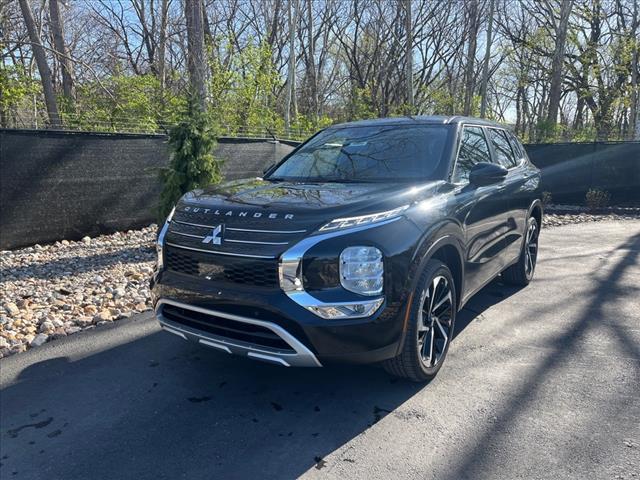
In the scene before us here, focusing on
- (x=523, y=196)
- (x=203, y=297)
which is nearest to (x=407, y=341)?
(x=203, y=297)

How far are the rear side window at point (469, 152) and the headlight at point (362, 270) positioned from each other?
1233 mm

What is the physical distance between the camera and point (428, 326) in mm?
3080

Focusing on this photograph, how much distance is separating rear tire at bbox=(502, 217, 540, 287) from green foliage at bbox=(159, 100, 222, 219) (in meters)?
4.22

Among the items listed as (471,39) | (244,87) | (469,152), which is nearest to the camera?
(469,152)

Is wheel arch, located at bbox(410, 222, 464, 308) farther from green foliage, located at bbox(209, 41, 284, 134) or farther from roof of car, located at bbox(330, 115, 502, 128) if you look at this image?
green foliage, located at bbox(209, 41, 284, 134)

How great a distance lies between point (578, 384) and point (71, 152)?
727 centimetres

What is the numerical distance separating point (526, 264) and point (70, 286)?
519 cm

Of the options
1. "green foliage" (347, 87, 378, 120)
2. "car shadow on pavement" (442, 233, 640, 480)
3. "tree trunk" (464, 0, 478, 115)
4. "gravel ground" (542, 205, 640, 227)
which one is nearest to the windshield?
"car shadow on pavement" (442, 233, 640, 480)

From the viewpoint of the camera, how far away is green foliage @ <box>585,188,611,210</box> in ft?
37.4

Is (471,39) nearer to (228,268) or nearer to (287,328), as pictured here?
(228,268)

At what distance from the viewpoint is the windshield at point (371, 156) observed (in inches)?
139

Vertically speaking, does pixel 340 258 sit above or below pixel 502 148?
below

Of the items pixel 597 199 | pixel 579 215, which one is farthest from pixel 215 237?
pixel 597 199

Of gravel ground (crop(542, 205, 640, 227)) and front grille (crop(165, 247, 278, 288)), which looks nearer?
front grille (crop(165, 247, 278, 288))
